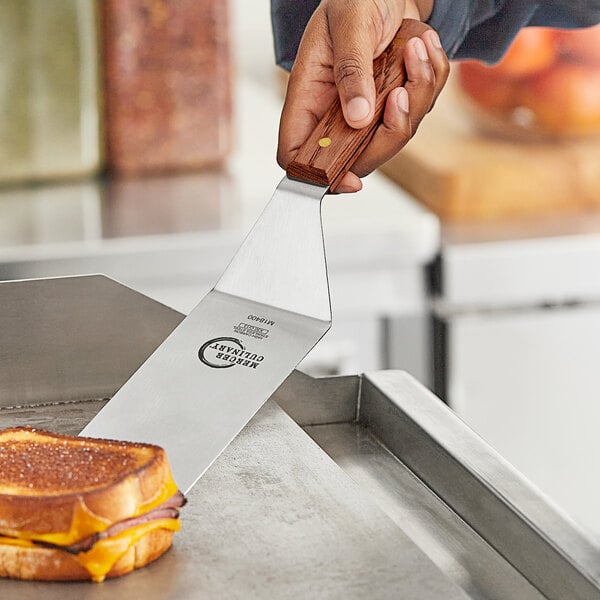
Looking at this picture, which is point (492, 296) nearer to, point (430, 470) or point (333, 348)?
point (333, 348)

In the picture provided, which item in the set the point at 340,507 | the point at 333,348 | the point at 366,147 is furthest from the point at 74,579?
the point at 333,348

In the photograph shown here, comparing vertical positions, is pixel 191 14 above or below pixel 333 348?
above

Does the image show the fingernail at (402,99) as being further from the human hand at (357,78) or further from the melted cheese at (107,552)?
the melted cheese at (107,552)

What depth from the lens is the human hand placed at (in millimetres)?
867

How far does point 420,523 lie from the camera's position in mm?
740

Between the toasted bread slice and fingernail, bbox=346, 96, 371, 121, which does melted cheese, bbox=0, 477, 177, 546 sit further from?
fingernail, bbox=346, 96, 371, 121

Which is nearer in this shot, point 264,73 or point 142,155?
point 142,155

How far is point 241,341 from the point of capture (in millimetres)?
763

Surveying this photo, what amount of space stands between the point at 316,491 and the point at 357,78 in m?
0.29

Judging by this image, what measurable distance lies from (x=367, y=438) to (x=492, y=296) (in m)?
0.60

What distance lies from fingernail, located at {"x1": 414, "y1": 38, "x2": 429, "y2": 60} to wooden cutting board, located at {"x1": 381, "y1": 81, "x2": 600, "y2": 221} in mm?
588

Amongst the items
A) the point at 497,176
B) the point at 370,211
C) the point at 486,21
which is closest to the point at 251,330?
the point at 486,21

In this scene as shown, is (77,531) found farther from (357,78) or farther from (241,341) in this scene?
(357,78)

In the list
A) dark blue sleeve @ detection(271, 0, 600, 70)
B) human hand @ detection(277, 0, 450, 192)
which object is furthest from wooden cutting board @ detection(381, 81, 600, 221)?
human hand @ detection(277, 0, 450, 192)
